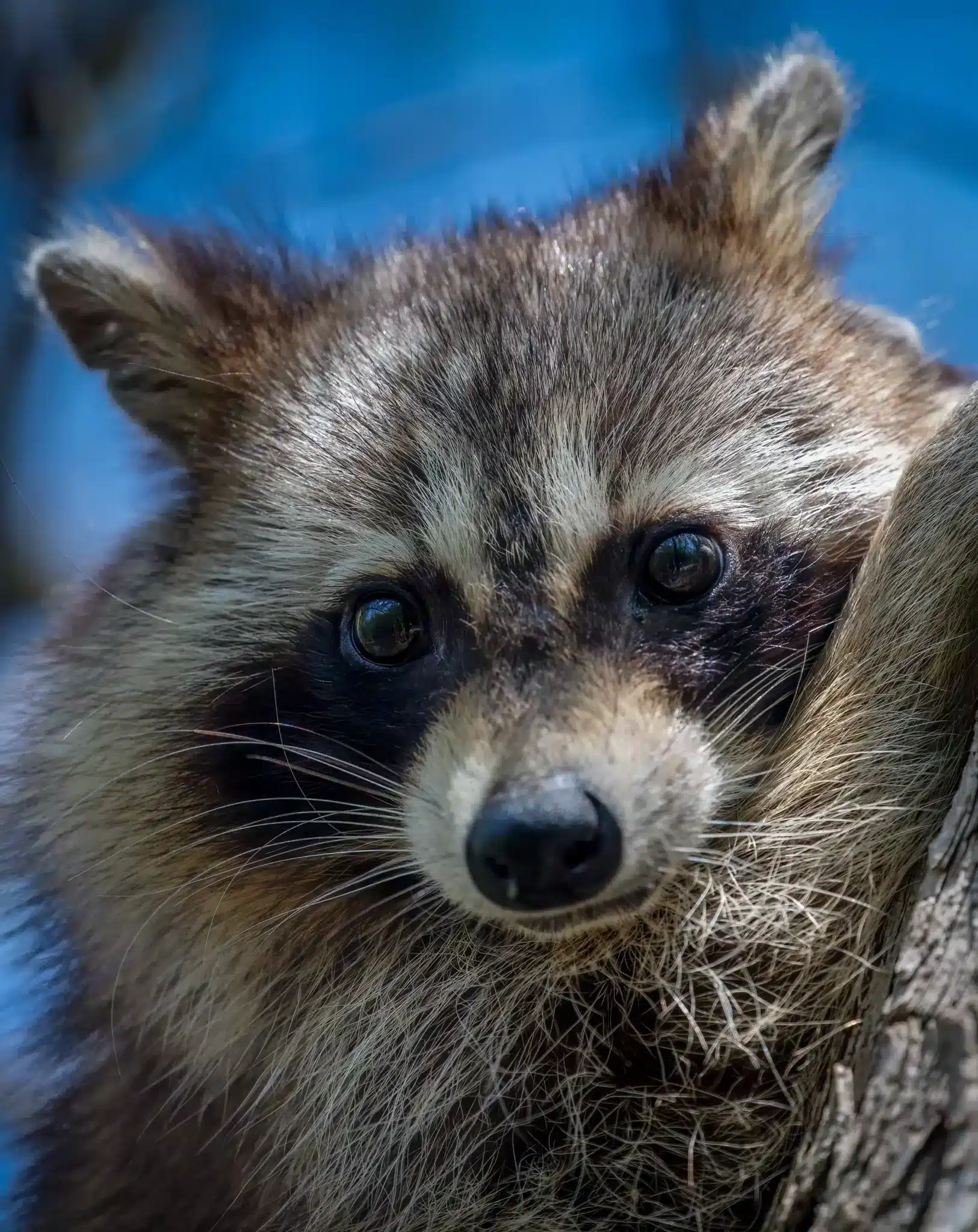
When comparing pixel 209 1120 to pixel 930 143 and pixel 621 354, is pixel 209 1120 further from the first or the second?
pixel 930 143

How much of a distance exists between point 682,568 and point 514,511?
0.29 metres

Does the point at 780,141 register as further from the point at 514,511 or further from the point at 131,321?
the point at 131,321

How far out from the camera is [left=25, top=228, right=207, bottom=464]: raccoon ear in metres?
2.40

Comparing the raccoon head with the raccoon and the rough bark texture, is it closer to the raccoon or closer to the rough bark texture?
the raccoon

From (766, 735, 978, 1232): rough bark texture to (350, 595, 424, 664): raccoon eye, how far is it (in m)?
0.94

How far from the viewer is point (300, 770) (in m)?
2.16

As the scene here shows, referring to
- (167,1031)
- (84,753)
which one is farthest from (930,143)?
(167,1031)

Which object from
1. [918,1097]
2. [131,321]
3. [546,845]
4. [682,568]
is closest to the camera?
[918,1097]

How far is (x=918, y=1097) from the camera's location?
1288 millimetres

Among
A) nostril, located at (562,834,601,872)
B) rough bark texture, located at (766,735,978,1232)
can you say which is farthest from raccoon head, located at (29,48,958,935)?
rough bark texture, located at (766,735,978,1232)

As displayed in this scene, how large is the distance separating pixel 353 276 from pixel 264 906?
1289 millimetres

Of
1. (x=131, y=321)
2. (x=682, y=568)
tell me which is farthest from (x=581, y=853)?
(x=131, y=321)

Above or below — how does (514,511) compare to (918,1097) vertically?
above

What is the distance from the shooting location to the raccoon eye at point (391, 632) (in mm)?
2166
